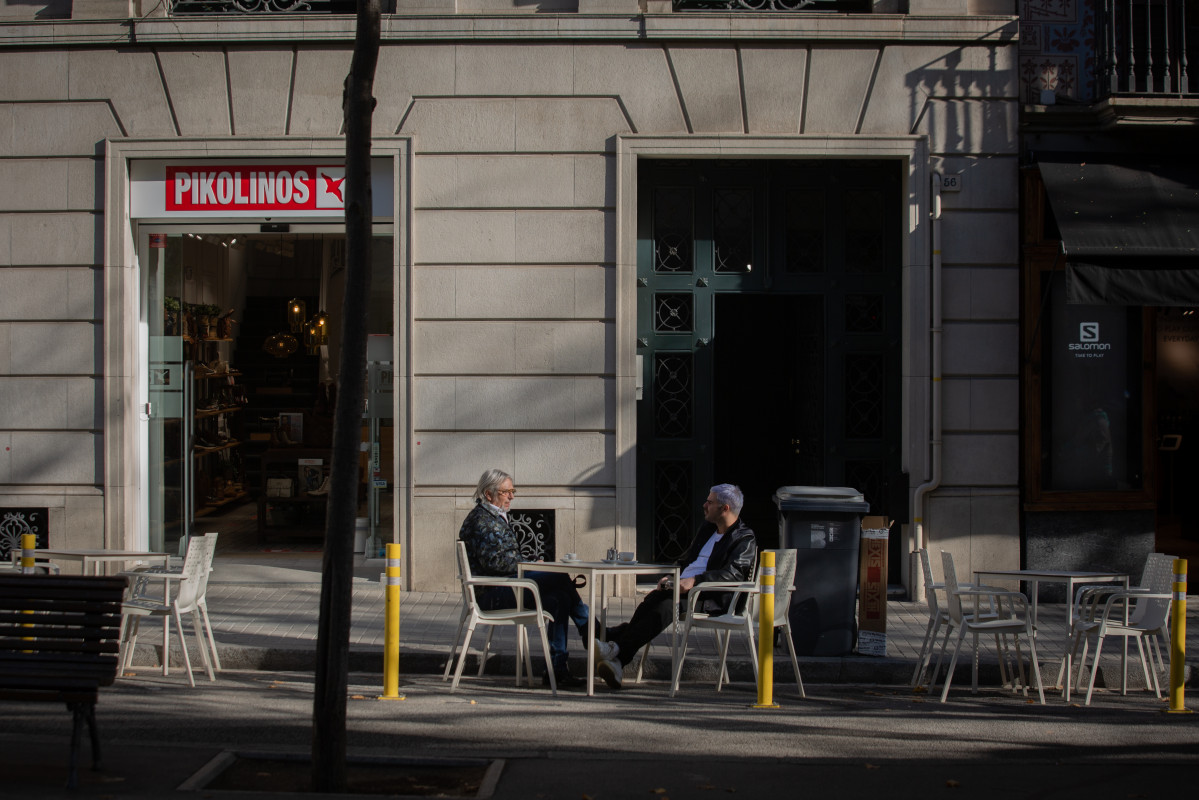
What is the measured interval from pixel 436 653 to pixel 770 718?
2.55m

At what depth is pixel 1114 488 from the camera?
10.8 m

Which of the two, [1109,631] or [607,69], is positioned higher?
[607,69]

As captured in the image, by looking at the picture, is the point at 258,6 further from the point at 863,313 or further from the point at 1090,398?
Answer: the point at 1090,398

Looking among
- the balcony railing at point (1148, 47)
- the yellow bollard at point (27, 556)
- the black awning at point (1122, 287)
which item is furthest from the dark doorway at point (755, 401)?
the yellow bollard at point (27, 556)

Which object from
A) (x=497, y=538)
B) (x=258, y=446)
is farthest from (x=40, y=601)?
(x=258, y=446)

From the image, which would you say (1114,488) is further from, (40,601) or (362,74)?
(40,601)

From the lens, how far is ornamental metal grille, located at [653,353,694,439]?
36.4 ft

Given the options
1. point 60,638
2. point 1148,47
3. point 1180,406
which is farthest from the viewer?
point 1180,406

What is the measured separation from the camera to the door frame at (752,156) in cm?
1060

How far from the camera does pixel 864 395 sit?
1115 centimetres

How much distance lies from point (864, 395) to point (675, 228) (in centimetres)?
244

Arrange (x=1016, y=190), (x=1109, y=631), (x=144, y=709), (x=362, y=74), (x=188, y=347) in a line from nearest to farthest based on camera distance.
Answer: (x=362, y=74), (x=144, y=709), (x=1109, y=631), (x=1016, y=190), (x=188, y=347)

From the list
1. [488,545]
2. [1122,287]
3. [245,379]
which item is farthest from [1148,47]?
[245,379]

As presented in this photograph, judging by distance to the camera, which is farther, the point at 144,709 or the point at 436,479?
the point at 436,479
